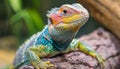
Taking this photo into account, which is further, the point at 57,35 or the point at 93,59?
the point at 93,59

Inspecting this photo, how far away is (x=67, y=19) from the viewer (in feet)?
8.02

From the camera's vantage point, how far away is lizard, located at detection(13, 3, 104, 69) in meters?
2.42

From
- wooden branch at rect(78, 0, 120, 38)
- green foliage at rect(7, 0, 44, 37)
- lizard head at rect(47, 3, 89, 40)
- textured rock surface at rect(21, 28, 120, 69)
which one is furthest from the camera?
green foliage at rect(7, 0, 44, 37)

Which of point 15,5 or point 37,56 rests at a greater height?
point 15,5

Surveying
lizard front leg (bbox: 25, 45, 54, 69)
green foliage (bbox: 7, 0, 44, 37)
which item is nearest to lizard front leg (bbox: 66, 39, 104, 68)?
lizard front leg (bbox: 25, 45, 54, 69)

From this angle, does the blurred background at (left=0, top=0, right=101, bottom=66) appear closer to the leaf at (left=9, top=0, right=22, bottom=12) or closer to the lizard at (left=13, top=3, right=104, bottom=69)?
the leaf at (left=9, top=0, right=22, bottom=12)

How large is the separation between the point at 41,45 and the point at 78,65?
0.35m

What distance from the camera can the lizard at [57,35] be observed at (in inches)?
95.3

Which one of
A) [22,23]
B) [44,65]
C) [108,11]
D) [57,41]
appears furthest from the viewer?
[22,23]

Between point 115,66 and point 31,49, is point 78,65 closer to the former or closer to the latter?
A: point 31,49

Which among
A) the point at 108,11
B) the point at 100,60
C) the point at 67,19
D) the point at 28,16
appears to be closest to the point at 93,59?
the point at 100,60

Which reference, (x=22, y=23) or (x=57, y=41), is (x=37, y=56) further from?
(x=22, y=23)

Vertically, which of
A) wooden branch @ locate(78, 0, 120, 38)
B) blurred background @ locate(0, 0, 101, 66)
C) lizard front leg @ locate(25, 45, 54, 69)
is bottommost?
lizard front leg @ locate(25, 45, 54, 69)

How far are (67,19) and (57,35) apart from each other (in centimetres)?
17
